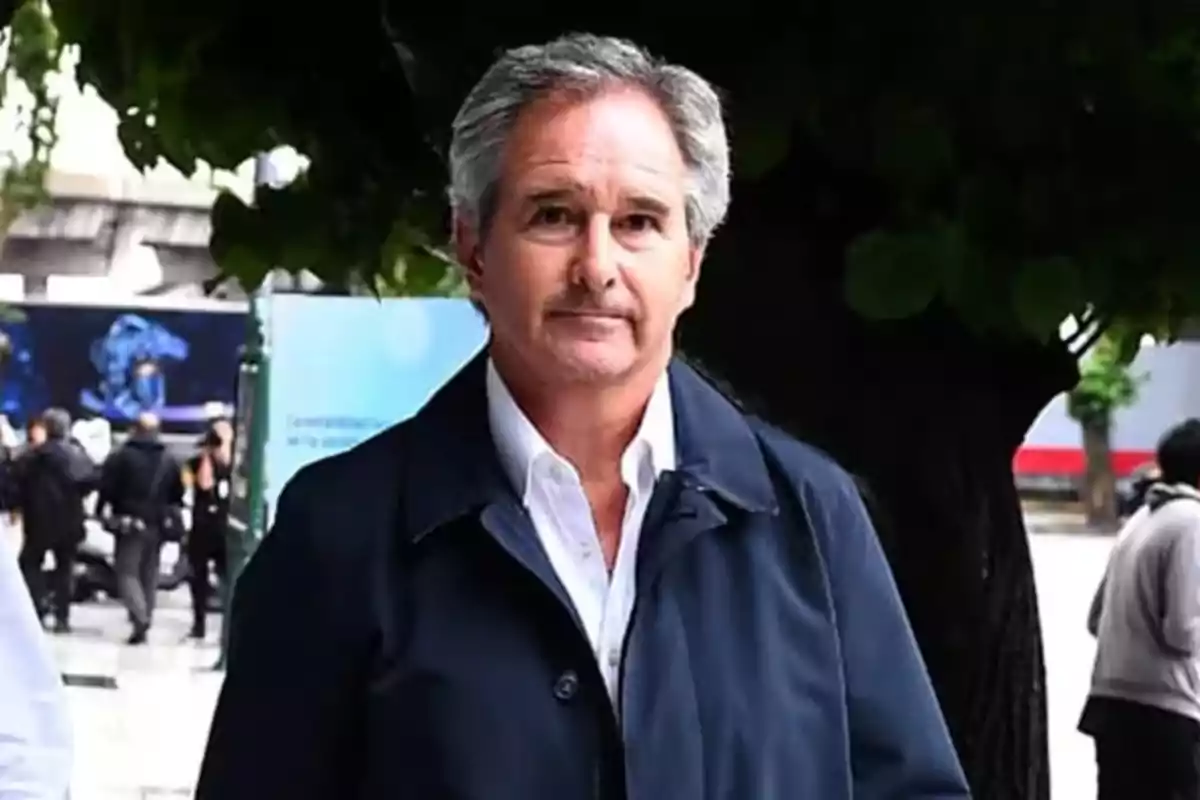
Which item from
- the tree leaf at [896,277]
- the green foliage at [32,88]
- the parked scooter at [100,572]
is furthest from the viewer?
the parked scooter at [100,572]

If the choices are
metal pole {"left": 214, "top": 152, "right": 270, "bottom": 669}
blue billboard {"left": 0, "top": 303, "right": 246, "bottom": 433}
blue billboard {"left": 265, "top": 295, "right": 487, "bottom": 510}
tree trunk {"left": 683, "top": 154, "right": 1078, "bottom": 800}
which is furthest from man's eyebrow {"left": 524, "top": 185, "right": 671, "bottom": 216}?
blue billboard {"left": 0, "top": 303, "right": 246, "bottom": 433}

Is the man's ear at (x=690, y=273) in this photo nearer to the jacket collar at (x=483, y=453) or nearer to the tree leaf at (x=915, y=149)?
the jacket collar at (x=483, y=453)

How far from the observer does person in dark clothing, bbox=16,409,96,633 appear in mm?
16078

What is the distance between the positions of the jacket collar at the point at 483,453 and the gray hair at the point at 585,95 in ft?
0.49

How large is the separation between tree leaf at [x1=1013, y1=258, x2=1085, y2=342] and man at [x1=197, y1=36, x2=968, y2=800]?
0.76 m

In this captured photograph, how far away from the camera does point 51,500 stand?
1614 centimetres

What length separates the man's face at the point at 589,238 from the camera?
178cm

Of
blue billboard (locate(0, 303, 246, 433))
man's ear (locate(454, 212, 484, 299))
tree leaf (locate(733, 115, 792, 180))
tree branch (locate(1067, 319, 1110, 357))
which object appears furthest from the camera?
blue billboard (locate(0, 303, 246, 433))

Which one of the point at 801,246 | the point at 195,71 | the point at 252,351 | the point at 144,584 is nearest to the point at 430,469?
the point at 801,246

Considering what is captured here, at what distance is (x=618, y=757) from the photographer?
1.78 meters

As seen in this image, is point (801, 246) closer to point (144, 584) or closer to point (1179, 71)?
point (1179, 71)

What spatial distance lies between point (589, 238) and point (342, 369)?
9.33 metres

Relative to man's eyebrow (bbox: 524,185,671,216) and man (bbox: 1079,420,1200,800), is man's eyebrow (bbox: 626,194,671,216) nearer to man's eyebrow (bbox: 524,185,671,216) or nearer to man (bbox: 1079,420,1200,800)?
man's eyebrow (bbox: 524,185,671,216)

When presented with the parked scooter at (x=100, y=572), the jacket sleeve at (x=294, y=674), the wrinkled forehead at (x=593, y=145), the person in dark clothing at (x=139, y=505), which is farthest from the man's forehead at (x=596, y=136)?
the parked scooter at (x=100, y=572)
